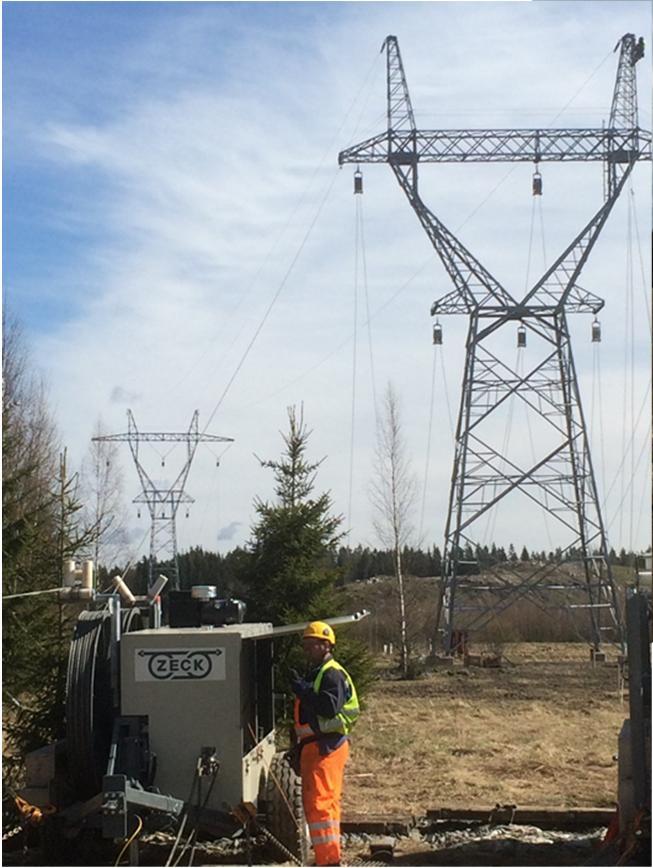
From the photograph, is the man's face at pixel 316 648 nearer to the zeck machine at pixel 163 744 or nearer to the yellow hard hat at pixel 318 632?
the yellow hard hat at pixel 318 632

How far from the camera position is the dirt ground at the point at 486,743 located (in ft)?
40.8

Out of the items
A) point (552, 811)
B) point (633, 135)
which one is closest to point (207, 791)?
point (552, 811)

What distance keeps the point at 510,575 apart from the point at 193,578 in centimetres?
984

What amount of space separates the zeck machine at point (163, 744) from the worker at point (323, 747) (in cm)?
75

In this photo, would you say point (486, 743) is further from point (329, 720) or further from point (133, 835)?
point (329, 720)

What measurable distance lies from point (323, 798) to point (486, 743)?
8.67 meters

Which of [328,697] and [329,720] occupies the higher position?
[328,697]

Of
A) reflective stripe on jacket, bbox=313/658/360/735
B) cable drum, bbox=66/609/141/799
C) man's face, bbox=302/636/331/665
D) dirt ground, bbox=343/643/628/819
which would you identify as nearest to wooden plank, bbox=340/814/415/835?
dirt ground, bbox=343/643/628/819

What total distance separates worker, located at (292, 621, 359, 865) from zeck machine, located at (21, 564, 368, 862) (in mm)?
753

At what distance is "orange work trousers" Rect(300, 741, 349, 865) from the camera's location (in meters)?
7.68

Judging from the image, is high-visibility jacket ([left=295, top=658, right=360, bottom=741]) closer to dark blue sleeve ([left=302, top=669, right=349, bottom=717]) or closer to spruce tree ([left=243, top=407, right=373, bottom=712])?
dark blue sleeve ([left=302, top=669, right=349, bottom=717])

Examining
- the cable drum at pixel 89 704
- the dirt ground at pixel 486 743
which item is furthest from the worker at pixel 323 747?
the dirt ground at pixel 486 743

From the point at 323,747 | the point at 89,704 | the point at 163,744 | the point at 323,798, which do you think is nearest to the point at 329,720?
the point at 323,747

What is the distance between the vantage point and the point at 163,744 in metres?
8.56
